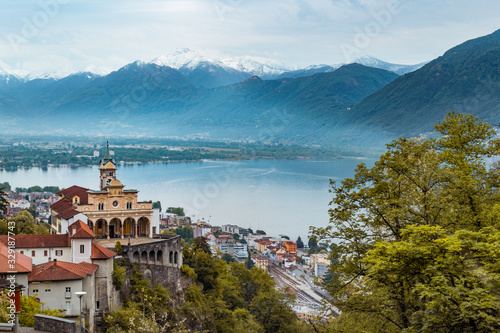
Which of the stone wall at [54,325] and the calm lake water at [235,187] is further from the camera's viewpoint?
the calm lake water at [235,187]

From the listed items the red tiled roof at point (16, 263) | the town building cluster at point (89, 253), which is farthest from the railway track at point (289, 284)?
the red tiled roof at point (16, 263)

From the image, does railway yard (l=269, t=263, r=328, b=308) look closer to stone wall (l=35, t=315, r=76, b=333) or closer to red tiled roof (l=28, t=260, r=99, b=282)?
red tiled roof (l=28, t=260, r=99, b=282)

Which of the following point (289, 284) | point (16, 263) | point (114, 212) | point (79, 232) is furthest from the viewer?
point (289, 284)

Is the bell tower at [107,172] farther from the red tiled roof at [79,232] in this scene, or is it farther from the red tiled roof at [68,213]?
the red tiled roof at [79,232]

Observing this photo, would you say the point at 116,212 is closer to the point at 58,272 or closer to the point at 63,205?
the point at 63,205

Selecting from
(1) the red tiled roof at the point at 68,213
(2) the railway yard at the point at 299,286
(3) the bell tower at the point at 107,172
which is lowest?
(2) the railway yard at the point at 299,286

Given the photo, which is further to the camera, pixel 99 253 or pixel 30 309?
pixel 99 253

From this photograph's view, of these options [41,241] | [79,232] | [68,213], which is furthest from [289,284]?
[41,241]

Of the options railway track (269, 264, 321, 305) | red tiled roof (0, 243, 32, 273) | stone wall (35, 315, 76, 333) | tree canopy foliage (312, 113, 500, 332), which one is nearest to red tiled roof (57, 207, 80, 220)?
red tiled roof (0, 243, 32, 273)
